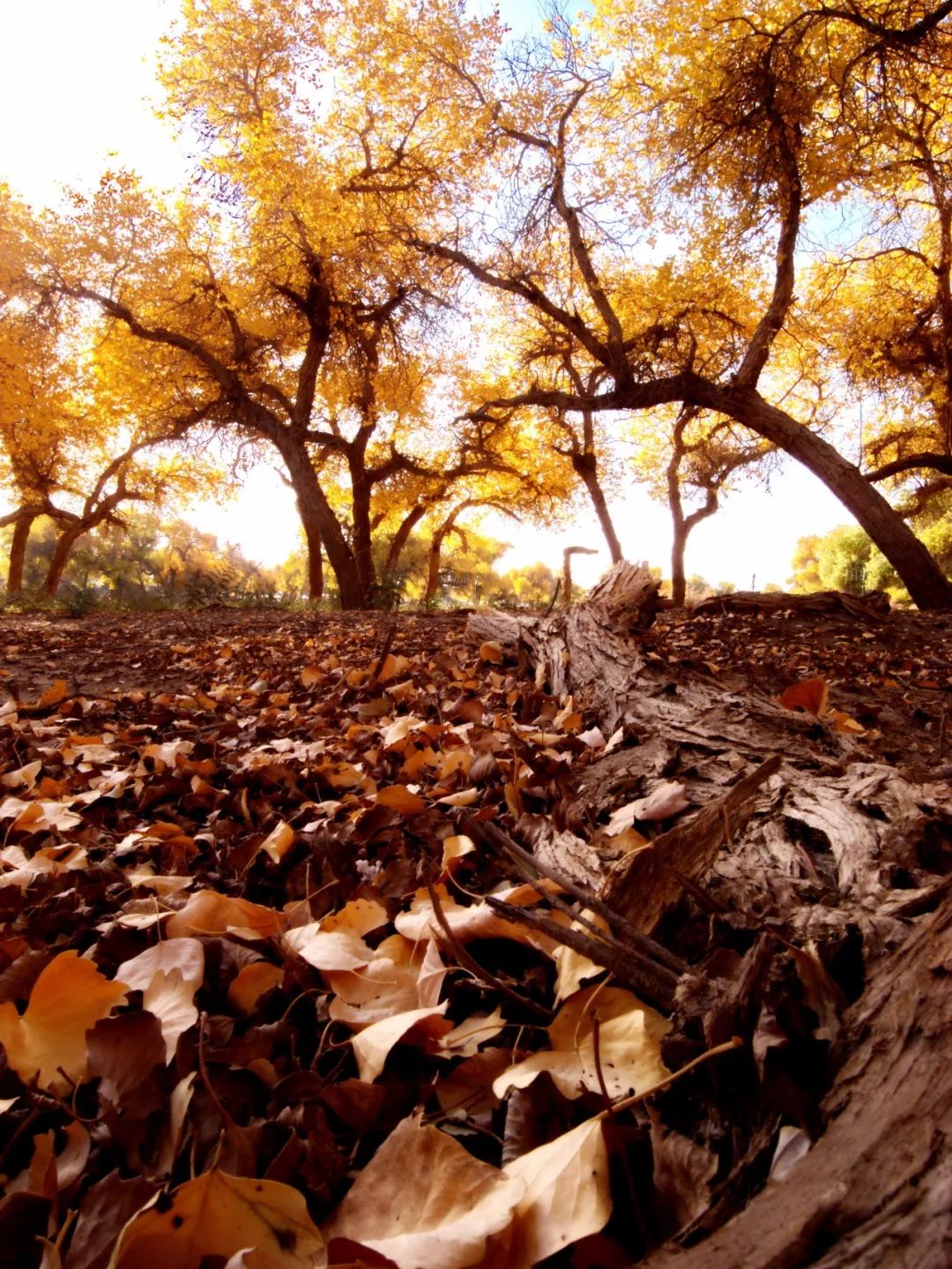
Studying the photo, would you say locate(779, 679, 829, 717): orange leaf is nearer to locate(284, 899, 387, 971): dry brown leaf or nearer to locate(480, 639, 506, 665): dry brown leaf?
locate(284, 899, 387, 971): dry brown leaf

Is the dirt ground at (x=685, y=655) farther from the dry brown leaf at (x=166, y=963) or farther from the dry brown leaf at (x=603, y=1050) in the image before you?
the dry brown leaf at (x=166, y=963)

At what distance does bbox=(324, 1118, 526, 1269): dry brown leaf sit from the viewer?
19.4 inches

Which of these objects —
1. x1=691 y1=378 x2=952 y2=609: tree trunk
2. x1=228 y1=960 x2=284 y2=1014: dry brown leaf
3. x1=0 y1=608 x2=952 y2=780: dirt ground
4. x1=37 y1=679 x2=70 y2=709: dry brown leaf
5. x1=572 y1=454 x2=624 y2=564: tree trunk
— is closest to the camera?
x1=228 y1=960 x2=284 y2=1014: dry brown leaf

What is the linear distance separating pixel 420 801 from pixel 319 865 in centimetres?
26

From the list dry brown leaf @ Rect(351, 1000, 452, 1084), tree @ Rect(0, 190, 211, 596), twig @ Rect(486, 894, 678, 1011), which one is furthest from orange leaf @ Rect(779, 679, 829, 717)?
tree @ Rect(0, 190, 211, 596)

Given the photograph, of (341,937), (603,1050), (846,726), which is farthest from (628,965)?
(846,726)

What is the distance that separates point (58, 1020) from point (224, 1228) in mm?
390

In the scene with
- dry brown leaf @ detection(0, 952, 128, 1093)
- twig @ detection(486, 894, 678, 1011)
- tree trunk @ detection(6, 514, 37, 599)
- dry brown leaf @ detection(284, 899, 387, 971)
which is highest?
tree trunk @ detection(6, 514, 37, 599)

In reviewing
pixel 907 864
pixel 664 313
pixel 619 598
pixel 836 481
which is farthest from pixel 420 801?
pixel 664 313

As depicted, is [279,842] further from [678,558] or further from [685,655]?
[678,558]

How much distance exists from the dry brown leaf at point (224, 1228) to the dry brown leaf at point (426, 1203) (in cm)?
3

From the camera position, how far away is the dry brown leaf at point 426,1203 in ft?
1.62

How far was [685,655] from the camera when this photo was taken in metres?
3.75

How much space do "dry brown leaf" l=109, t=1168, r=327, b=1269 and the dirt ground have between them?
69.4 inches
